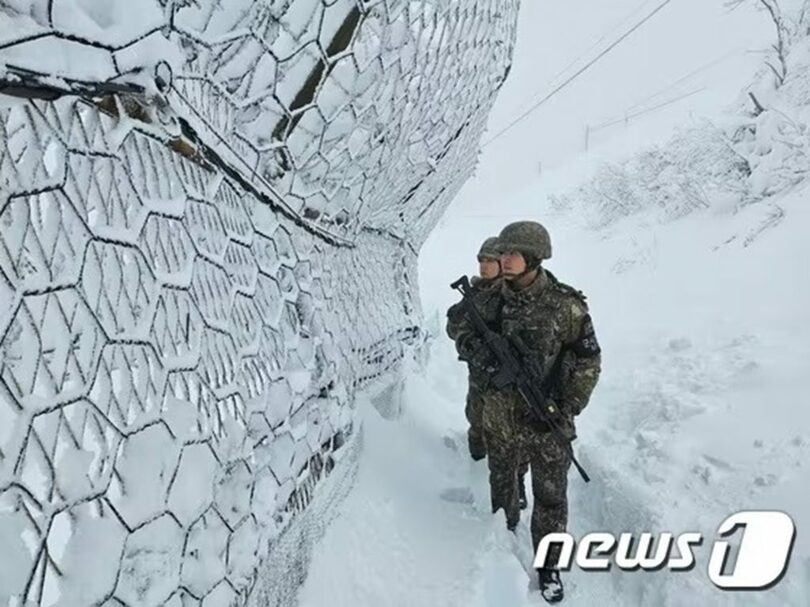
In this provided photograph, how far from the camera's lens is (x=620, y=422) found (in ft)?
10.8

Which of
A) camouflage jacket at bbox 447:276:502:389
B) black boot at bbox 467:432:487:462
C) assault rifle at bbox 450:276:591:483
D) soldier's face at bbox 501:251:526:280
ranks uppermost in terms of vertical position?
soldier's face at bbox 501:251:526:280

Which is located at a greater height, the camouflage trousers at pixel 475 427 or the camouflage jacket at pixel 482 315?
the camouflage jacket at pixel 482 315

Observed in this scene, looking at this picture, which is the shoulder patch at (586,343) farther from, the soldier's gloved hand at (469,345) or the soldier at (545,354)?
the soldier's gloved hand at (469,345)

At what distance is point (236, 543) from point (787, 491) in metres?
1.94

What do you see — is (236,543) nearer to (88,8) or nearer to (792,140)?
(88,8)

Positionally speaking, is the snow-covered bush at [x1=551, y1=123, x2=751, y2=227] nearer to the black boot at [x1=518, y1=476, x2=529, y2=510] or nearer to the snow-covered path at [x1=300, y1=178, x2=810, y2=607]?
the snow-covered path at [x1=300, y1=178, x2=810, y2=607]

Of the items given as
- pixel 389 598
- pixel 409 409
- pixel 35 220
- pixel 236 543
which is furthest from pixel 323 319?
pixel 409 409

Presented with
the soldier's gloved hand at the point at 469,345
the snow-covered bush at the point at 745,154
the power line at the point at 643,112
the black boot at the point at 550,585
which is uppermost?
the power line at the point at 643,112

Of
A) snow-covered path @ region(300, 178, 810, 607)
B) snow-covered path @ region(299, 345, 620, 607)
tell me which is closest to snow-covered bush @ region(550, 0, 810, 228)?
snow-covered path @ region(300, 178, 810, 607)

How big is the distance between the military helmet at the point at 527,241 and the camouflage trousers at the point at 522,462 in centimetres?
49

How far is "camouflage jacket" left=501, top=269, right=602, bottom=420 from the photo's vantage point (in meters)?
1.92

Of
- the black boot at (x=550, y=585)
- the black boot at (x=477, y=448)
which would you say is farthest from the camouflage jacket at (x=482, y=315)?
the black boot at (x=550, y=585)

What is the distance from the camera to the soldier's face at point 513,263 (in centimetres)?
194

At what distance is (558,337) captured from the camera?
1961 millimetres
